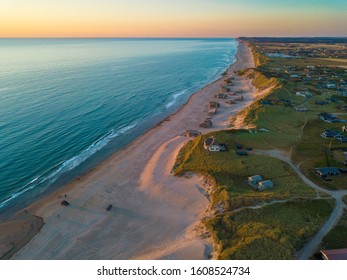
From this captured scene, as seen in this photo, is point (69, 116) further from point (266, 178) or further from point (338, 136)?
point (338, 136)

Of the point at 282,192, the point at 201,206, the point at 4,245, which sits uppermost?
the point at 282,192

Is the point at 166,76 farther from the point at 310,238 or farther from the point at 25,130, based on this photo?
the point at 310,238

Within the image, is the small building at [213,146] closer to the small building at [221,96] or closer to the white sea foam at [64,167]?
the white sea foam at [64,167]

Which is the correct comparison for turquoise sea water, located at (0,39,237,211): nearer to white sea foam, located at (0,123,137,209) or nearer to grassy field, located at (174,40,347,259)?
white sea foam, located at (0,123,137,209)

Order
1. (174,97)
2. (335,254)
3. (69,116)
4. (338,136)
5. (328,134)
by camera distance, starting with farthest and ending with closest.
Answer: (174,97) < (69,116) < (328,134) < (338,136) < (335,254)

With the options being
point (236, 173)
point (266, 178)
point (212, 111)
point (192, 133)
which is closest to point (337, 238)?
point (266, 178)

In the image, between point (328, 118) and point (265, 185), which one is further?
point (328, 118)

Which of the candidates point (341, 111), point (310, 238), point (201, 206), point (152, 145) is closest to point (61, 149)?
point (152, 145)
